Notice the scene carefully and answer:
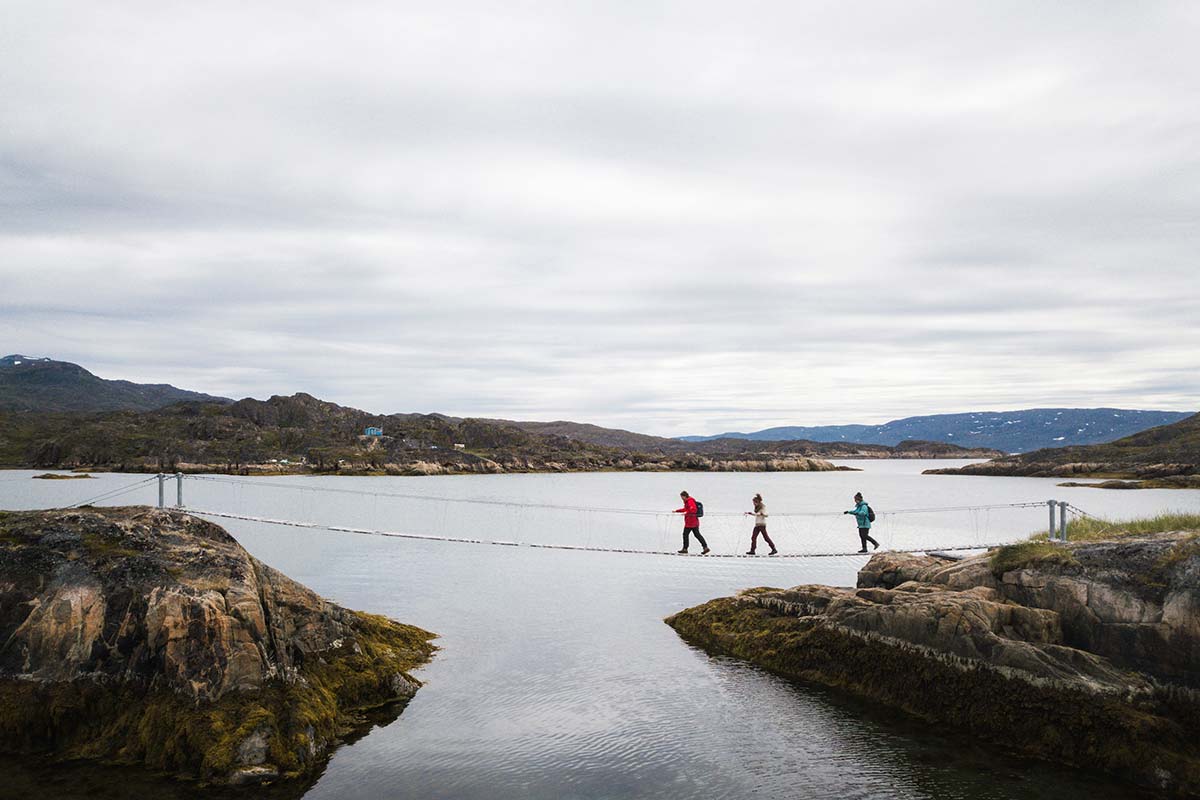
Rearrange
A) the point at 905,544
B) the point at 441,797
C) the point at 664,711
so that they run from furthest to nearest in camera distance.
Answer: the point at 905,544, the point at 664,711, the point at 441,797

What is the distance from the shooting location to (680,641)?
2259 cm

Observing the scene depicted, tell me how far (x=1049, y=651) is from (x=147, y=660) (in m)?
15.9

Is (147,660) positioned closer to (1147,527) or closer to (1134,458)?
(1147,527)

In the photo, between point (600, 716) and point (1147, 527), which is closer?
point (600, 716)

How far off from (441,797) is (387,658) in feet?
20.7

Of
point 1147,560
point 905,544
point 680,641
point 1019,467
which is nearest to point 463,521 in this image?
point 905,544

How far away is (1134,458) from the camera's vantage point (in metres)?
131

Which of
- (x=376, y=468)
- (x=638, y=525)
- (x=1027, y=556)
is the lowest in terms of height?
(x=638, y=525)

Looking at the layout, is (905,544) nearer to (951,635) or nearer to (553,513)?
(951,635)

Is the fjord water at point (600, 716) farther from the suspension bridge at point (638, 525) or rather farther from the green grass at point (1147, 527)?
the suspension bridge at point (638, 525)

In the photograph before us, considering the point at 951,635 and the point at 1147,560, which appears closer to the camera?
Answer: the point at 1147,560

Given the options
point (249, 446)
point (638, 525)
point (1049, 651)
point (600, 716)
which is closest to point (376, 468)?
point (249, 446)

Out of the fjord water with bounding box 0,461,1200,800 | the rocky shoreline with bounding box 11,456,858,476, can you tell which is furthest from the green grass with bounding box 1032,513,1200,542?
the rocky shoreline with bounding box 11,456,858,476

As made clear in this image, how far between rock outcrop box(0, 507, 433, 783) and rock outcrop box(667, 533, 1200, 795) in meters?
11.3
